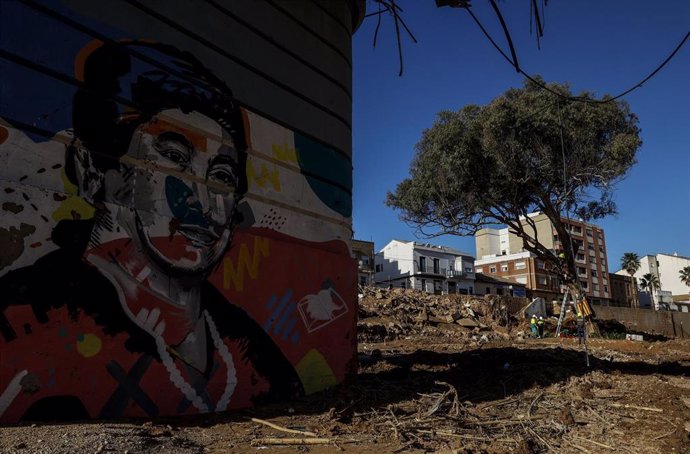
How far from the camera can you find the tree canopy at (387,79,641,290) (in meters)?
23.5

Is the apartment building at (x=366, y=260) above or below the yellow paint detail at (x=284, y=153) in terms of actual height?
above

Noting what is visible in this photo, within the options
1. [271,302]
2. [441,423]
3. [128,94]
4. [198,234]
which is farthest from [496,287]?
[128,94]

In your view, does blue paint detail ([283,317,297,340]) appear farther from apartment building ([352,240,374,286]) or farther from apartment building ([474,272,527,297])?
apartment building ([474,272,527,297])

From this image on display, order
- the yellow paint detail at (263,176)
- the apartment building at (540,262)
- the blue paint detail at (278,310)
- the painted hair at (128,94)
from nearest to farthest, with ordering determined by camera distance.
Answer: the painted hair at (128,94)
the blue paint detail at (278,310)
the yellow paint detail at (263,176)
the apartment building at (540,262)

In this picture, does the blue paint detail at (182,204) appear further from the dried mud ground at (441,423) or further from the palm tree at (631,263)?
the palm tree at (631,263)

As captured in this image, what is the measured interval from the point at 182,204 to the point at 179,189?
169 millimetres

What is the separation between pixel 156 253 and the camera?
5.32 meters

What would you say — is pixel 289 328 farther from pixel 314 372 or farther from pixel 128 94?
pixel 128 94

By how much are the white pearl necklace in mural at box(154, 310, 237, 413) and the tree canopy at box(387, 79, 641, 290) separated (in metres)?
20.2

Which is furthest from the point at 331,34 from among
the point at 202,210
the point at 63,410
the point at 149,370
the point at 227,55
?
the point at 63,410

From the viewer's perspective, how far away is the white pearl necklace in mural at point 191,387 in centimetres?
525

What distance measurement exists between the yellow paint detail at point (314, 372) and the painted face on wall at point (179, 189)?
1.99 m

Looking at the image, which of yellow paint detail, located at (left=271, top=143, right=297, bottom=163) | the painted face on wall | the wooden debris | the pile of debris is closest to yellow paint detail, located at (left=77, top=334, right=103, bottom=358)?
the painted face on wall

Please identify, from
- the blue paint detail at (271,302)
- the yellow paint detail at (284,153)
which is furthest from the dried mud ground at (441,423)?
the yellow paint detail at (284,153)
